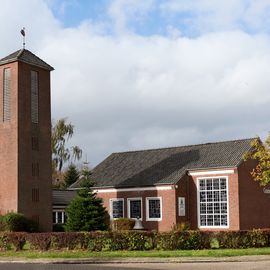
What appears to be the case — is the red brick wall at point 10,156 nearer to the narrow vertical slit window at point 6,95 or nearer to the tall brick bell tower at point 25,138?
the tall brick bell tower at point 25,138

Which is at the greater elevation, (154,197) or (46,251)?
(154,197)

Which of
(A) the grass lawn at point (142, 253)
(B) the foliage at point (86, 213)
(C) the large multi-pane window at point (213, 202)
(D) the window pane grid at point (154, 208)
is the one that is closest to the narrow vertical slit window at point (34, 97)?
(B) the foliage at point (86, 213)

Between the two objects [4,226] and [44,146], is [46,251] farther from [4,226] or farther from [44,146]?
[44,146]

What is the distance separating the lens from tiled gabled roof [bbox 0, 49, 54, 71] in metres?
43.9

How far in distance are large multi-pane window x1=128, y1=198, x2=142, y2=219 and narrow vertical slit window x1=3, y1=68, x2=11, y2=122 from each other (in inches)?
537

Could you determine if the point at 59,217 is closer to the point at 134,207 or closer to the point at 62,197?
the point at 62,197

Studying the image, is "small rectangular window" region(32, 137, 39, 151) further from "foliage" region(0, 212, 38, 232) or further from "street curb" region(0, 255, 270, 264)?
"street curb" region(0, 255, 270, 264)

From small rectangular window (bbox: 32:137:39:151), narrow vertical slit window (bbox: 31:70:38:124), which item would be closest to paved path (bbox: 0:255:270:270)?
small rectangular window (bbox: 32:137:39:151)

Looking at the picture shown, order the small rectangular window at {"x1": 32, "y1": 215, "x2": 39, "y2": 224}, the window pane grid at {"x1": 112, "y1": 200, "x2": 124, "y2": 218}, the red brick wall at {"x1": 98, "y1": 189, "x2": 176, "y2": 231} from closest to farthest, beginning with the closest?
the small rectangular window at {"x1": 32, "y1": 215, "x2": 39, "y2": 224}, the red brick wall at {"x1": 98, "y1": 189, "x2": 176, "y2": 231}, the window pane grid at {"x1": 112, "y1": 200, "x2": 124, "y2": 218}

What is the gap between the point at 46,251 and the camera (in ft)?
88.6

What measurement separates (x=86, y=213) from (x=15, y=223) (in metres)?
5.27

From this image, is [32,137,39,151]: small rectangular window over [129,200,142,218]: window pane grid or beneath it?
over

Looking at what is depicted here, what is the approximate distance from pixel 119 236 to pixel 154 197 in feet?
67.5

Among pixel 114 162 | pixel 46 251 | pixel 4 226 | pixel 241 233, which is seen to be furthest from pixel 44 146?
pixel 241 233
